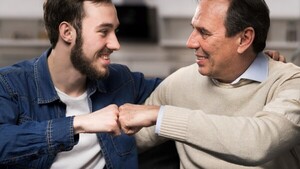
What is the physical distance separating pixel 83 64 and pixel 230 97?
47 cm

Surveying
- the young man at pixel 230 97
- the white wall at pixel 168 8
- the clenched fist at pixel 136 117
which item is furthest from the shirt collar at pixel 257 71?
the white wall at pixel 168 8

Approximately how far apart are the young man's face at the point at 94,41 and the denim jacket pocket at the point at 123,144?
218 millimetres

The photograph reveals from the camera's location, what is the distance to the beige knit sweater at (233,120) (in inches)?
48.9

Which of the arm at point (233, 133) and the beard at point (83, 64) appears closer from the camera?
the arm at point (233, 133)

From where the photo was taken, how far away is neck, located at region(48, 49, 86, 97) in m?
1.60

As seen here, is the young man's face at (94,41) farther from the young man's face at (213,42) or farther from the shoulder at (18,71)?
the young man's face at (213,42)

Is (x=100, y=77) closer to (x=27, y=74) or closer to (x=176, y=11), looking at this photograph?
(x=27, y=74)

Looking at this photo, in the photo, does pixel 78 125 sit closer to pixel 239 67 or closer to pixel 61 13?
pixel 61 13

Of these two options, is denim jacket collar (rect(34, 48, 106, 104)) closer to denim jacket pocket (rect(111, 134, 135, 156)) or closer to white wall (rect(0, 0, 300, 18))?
denim jacket pocket (rect(111, 134, 135, 156))

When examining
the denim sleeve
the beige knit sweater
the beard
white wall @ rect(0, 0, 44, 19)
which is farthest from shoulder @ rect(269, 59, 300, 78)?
white wall @ rect(0, 0, 44, 19)

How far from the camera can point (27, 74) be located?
5.16 ft

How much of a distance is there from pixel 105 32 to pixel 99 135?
33 centimetres

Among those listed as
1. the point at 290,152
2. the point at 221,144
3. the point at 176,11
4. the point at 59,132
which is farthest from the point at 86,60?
the point at 176,11

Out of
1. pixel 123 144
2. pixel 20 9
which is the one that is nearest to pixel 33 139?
pixel 123 144
